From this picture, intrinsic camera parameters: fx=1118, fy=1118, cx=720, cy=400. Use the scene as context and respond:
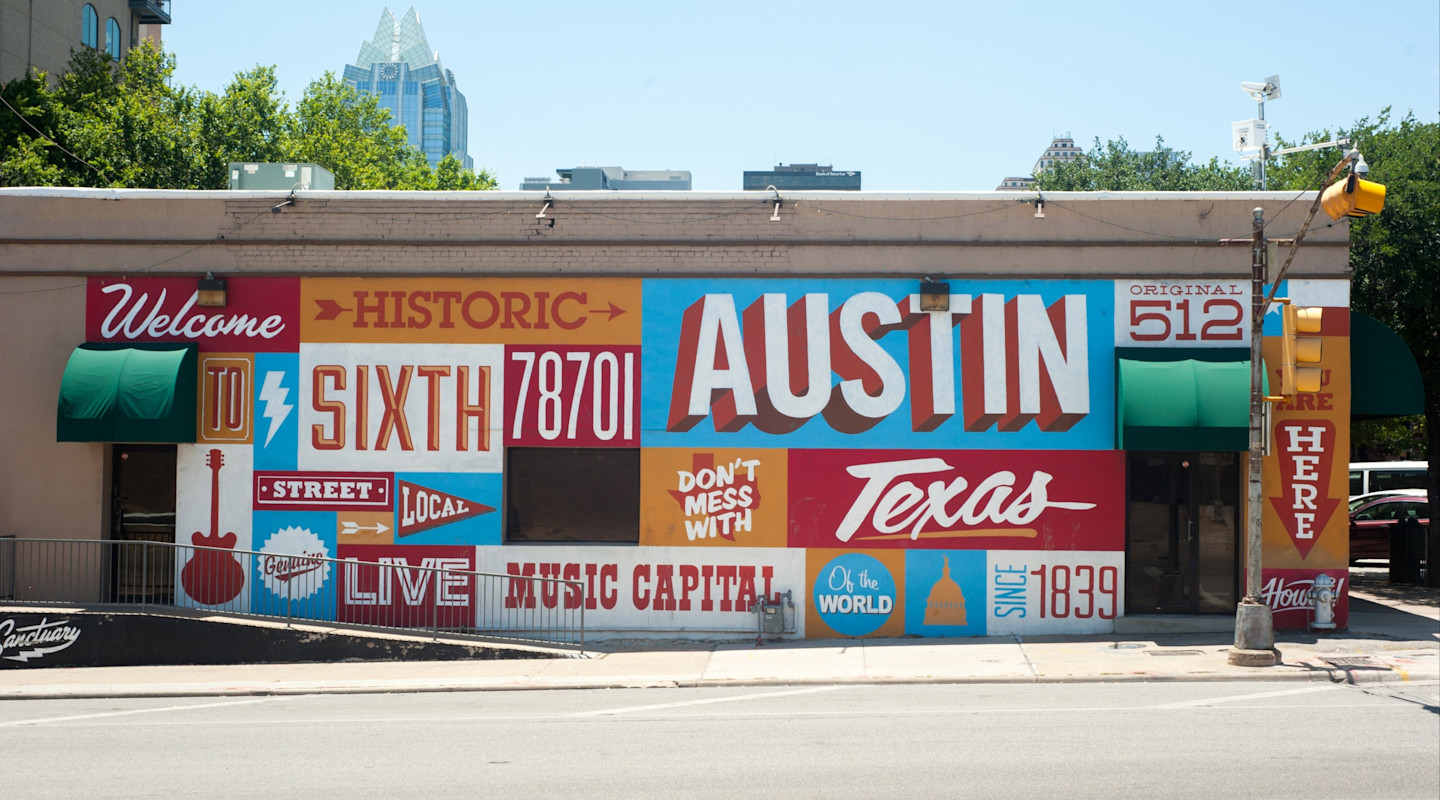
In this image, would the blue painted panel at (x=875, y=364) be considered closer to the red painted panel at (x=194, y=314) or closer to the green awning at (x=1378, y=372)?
the green awning at (x=1378, y=372)

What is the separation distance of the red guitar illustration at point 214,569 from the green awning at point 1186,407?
492 inches

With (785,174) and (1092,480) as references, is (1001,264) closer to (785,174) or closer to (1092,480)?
(1092,480)

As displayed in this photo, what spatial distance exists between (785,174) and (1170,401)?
73356 millimetres

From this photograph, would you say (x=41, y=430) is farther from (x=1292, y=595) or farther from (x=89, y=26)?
(x=89, y=26)

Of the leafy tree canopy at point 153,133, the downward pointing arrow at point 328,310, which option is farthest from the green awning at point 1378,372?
the leafy tree canopy at point 153,133

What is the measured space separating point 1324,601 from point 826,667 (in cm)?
683

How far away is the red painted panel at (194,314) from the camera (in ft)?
52.7

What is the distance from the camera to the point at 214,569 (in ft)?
52.4

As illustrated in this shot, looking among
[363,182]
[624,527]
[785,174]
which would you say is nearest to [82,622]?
→ [624,527]

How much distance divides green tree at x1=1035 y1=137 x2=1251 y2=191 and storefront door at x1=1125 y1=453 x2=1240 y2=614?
19.0 m

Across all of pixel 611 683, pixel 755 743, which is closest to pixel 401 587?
pixel 611 683

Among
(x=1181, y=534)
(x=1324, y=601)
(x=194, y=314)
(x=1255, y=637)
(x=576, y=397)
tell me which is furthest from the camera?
(x=194, y=314)

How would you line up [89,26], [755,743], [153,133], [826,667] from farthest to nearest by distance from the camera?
[89,26] → [153,133] → [826,667] → [755,743]

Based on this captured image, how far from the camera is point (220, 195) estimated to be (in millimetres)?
16062
